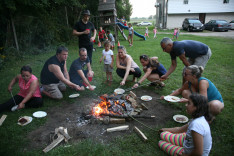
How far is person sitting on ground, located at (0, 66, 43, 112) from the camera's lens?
3.73m

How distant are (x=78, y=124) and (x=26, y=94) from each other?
1.73m

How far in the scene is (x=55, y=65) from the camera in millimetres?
4039

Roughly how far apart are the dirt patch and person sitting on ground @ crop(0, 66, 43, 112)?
0.53 m

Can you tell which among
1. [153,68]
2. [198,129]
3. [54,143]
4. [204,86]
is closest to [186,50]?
[153,68]

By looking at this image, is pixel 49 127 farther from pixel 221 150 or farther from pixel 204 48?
pixel 204 48

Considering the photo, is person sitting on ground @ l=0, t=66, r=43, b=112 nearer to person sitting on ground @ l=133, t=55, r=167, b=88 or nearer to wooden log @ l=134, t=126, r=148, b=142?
wooden log @ l=134, t=126, r=148, b=142

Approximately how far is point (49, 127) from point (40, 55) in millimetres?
8013

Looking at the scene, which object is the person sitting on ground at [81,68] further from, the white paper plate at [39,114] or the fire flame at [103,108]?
the white paper plate at [39,114]

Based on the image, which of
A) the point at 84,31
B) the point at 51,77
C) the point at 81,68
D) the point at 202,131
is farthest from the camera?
the point at 84,31

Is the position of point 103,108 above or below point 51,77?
below

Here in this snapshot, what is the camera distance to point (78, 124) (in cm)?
337

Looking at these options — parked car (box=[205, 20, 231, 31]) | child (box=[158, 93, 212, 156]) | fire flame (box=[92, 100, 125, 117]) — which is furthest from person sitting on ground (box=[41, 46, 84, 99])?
parked car (box=[205, 20, 231, 31])

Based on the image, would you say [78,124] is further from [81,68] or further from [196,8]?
[196,8]

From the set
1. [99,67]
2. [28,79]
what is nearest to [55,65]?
[28,79]
